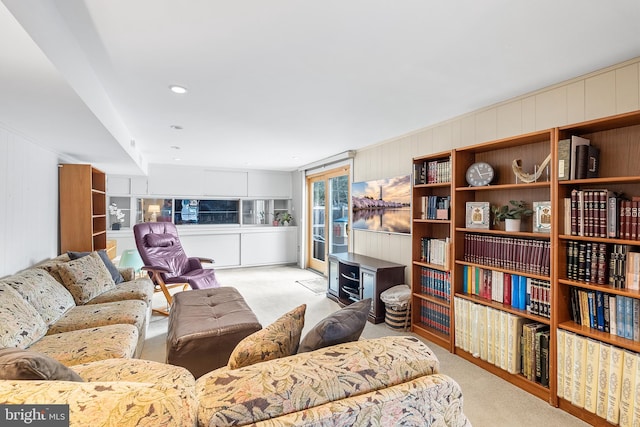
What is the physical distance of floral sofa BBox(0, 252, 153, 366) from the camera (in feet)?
6.06

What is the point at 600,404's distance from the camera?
1.85m

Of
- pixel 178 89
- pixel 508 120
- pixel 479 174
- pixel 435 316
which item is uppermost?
pixel 178 89

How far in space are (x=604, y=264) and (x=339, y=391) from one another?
6.19 ft

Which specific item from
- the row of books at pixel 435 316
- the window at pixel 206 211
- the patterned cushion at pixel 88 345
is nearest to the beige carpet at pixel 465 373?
the row of books at pixel 435 316

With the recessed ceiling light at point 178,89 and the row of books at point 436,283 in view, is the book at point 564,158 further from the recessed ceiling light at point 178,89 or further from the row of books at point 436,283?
the recessed ceiling light at point 178,89

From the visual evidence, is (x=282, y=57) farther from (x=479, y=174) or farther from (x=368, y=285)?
(x=368, y=285)

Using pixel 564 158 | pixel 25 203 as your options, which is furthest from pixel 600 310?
pixel 25 203

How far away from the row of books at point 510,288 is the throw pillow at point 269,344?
1801mm

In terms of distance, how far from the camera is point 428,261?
10.6ft

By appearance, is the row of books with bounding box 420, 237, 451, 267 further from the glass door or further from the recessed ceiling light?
the recessed ceiling light

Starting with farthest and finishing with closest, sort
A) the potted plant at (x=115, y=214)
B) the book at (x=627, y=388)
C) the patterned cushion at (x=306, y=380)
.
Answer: the potted plant at (x=115, y=214), the book at (x=627, y=388), the patterned cushion at (x=306, y=380)

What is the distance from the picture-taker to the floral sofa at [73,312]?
185cm

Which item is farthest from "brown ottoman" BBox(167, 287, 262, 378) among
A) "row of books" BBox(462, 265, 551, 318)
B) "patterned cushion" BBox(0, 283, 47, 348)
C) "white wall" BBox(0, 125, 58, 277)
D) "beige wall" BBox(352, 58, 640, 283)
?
"beige wall" BBox(352, 58, 640, 283)

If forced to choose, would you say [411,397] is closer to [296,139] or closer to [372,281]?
[372,281]
